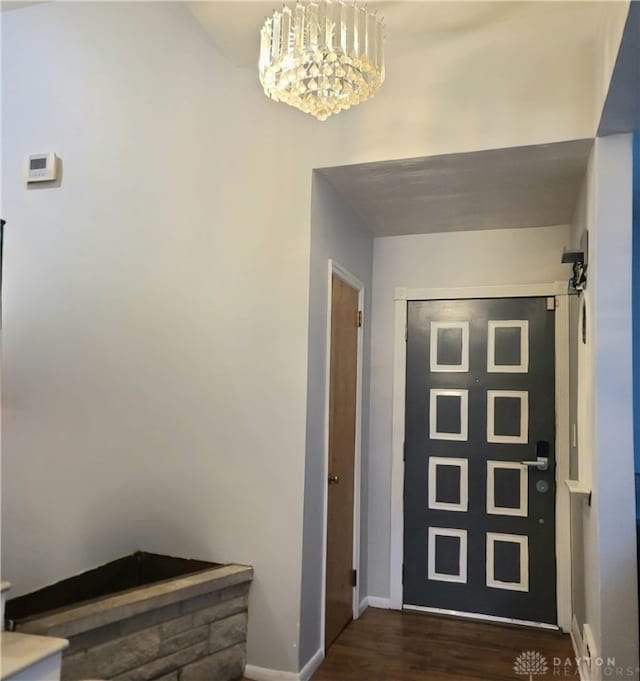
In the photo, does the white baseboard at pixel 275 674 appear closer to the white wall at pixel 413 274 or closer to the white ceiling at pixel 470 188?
the white wall at pixel 413 274

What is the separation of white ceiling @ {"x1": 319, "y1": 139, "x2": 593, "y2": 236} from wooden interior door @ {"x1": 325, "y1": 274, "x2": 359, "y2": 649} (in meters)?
0.51

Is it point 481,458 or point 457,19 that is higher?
point 457,19

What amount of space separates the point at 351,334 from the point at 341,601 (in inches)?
59.6

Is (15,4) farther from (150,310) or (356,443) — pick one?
(356,443)

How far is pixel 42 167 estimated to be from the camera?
3.29m

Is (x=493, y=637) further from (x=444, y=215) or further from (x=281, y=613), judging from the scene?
(x=444, y=215)

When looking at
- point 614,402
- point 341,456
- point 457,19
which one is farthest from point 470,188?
point 341,456

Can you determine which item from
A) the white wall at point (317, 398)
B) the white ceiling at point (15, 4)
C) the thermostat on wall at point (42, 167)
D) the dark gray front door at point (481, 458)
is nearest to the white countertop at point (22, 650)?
the white wall at point (317, 398)

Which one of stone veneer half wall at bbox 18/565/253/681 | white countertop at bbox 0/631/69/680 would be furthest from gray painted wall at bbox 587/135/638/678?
white countertop at bbox 0/631/69/680

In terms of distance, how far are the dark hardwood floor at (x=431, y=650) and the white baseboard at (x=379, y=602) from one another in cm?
9

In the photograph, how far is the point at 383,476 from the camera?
3699mm

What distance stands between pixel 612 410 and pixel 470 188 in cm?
134

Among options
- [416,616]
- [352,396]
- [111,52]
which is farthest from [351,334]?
[111,52]

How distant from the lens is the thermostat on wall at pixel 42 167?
327 cm
